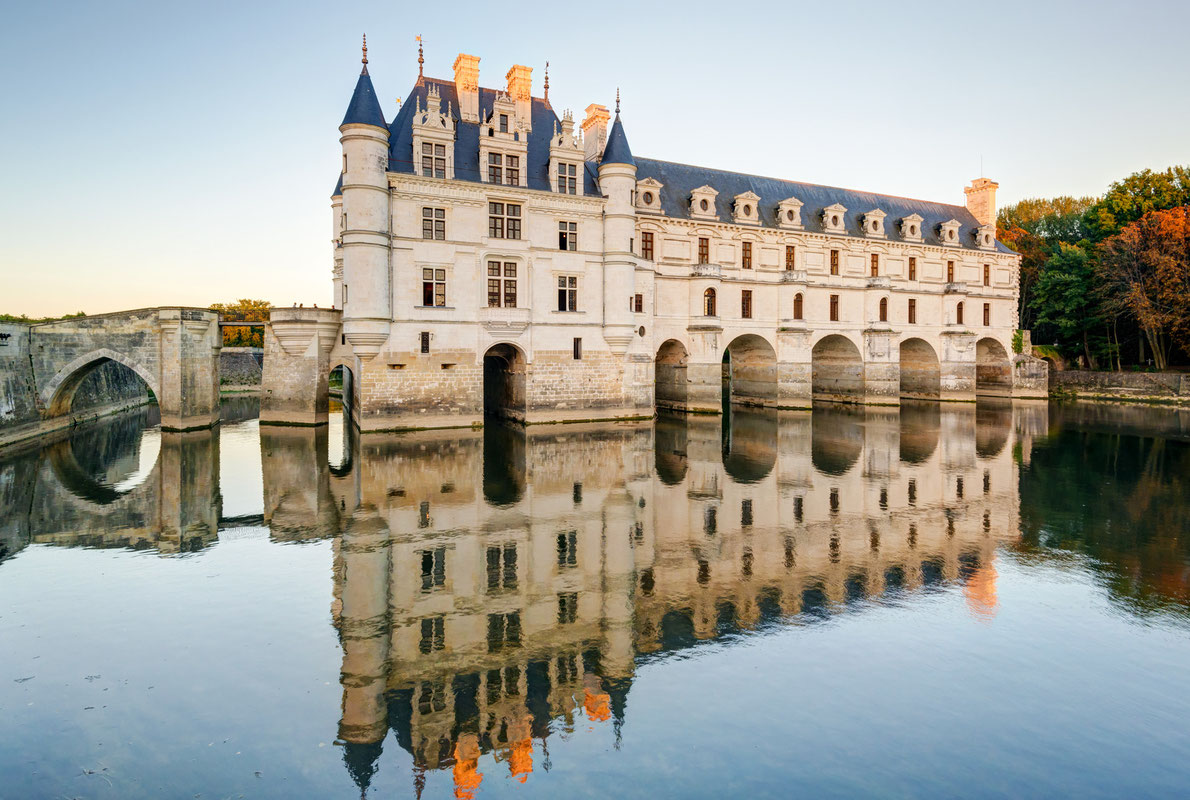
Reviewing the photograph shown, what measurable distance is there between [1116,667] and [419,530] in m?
11.4

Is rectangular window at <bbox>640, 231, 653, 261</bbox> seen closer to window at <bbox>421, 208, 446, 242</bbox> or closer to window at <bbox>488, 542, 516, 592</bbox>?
window at <bbox>421, 208, 446, 242</bbox>

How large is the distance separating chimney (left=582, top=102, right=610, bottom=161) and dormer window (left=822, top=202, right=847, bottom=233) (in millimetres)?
15039

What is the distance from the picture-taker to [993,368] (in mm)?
46844

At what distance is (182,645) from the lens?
27.4ft

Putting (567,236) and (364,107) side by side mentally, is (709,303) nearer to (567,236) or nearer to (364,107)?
(567,236)

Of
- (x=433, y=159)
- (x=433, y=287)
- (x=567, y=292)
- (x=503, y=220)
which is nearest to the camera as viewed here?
Result: (x=433, y=159)

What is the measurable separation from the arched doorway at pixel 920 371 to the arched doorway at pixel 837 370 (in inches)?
236

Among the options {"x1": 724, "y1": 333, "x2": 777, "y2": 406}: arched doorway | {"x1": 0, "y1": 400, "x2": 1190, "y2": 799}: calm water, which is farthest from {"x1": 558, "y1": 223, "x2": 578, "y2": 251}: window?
{"x1": 0, "y1": 400, "x2": 1190, "y2": 799}: calm water

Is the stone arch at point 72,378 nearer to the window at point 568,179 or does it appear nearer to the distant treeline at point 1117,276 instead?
the window at point 568,179

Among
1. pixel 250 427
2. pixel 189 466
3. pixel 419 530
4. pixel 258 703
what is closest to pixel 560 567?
pixel 419 530

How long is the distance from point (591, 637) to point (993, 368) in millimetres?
48001

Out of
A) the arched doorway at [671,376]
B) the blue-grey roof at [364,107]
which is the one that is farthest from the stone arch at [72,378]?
the arched doorway at [671,376]

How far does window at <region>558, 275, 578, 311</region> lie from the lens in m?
30.1

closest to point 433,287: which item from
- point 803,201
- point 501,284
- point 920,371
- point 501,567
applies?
point 501,284
